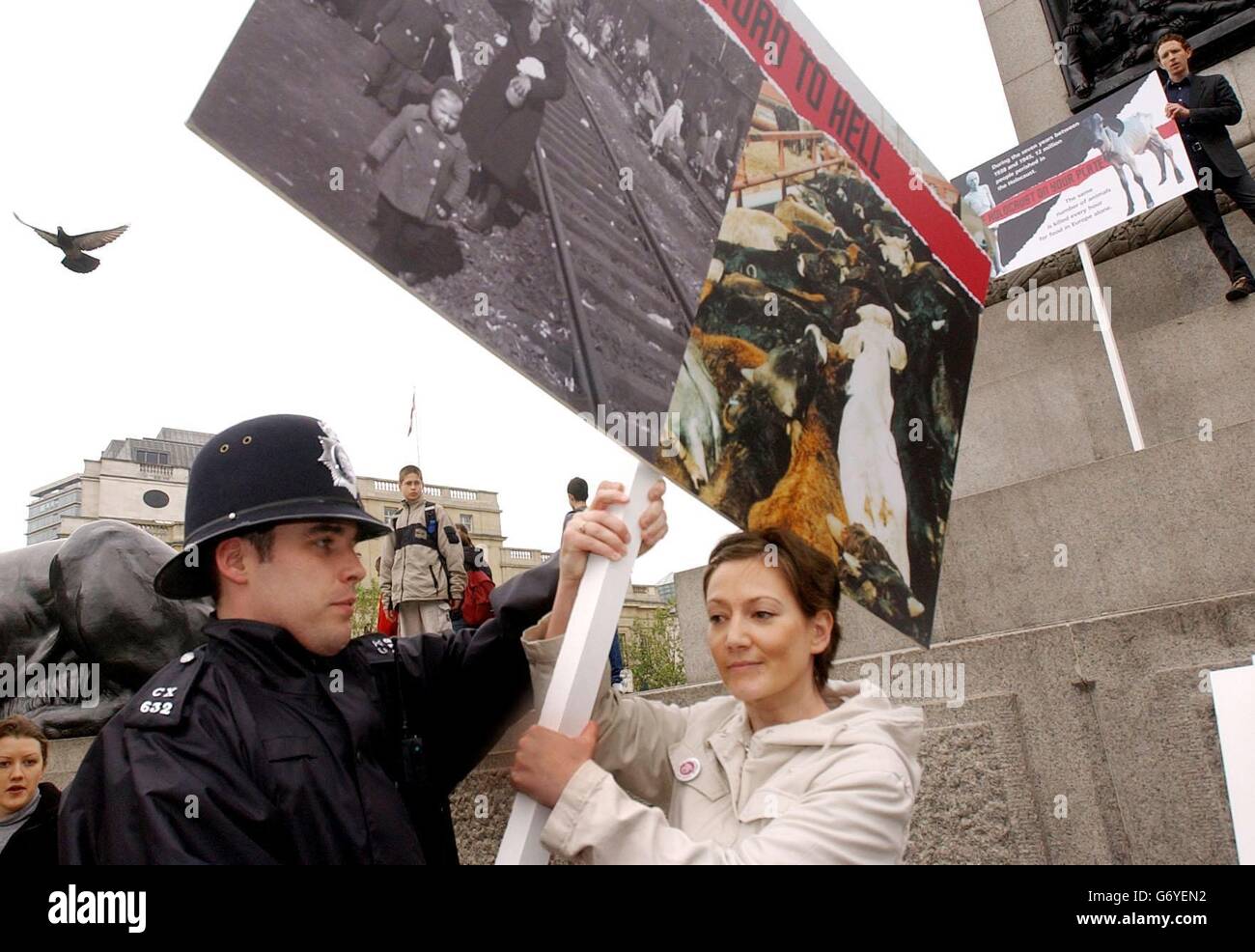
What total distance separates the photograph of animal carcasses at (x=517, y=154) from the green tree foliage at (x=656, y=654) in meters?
32.2

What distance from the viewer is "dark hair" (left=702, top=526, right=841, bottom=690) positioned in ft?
7.66

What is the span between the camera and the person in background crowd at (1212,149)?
21.3ft

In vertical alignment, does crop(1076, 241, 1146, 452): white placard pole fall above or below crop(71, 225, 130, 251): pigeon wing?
below

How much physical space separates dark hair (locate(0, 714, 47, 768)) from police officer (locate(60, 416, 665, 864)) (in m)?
2.20

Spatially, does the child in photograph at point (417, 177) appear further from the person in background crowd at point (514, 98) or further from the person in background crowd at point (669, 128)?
the person in background crowd at point (669, 128)

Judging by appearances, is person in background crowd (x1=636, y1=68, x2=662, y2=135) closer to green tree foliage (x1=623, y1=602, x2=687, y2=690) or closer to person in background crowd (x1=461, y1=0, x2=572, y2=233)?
person in background crowd (x1=461, y1=0, x2=572, y2=233)

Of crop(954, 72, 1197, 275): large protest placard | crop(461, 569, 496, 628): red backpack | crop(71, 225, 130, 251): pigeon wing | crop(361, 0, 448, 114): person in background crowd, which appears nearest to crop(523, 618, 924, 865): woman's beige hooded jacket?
crop(361, 0, 448, 114): person in background crowd

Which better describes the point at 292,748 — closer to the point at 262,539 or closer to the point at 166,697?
the point at 166,697

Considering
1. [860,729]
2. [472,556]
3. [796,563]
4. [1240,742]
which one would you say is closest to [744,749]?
[860,729]

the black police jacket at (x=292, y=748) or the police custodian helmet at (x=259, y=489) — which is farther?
the police custodian helmet at (x=259, y=489)

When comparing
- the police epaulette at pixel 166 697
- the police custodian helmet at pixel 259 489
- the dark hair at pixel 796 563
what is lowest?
the police epaulette at pixel 166 697


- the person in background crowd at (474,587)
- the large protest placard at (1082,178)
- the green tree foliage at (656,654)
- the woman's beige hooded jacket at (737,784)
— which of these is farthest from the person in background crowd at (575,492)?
the green tree foliage at (656,654)

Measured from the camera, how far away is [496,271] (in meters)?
1.79
